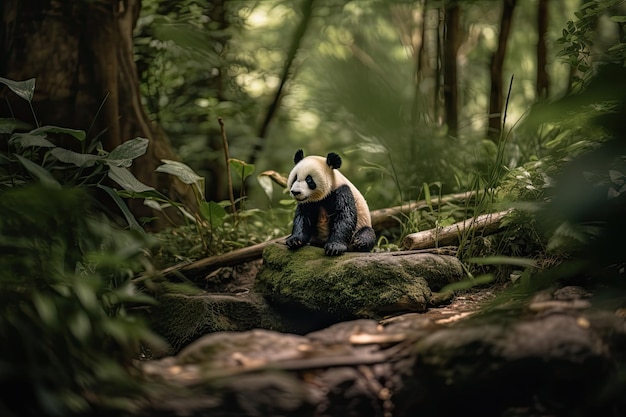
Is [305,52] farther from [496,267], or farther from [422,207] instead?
[496,267]

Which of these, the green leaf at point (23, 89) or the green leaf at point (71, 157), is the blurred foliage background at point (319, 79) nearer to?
Result: the green leaf at point (71, 157)

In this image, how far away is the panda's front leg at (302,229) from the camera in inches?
149

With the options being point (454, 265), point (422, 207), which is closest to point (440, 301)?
point (454, 265)

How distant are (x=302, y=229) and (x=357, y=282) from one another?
1.93 feet

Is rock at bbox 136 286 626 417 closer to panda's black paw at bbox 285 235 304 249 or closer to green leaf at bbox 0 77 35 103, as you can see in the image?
panda's black paw at bbox 285 235 304 249

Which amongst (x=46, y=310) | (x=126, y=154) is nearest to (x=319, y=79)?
(x=126, y=154)

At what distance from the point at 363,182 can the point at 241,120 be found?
1739mm

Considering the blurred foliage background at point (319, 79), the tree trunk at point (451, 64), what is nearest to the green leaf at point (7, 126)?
the blurred foliage background at point (319, 79)

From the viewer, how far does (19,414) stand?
1.80 meters

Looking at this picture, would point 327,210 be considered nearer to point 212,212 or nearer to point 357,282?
point 357,282

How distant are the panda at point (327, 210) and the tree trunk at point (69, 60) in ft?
4.58

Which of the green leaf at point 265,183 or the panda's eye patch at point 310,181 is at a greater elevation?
the panda's eye patch at point 310,181

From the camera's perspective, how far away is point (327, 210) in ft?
12.4

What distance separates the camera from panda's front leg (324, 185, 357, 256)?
363cm
